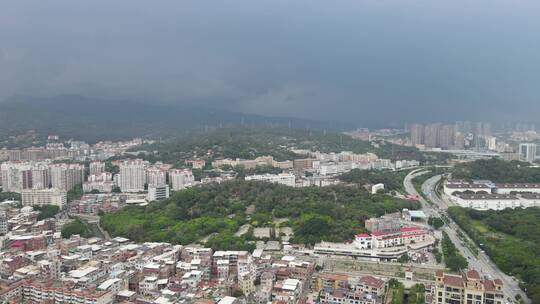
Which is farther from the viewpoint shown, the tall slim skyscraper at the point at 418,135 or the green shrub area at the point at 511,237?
the tall slim skyscraper at the point at 418,135

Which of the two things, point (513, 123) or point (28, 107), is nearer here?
point (28, 107)

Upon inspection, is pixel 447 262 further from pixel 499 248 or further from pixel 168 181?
pixel 168 181

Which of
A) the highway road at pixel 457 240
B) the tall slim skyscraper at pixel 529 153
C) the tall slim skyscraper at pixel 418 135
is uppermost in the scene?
the tall slim skyscraper at pixel 418 135

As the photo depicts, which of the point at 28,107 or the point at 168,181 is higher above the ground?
the point at 28,107

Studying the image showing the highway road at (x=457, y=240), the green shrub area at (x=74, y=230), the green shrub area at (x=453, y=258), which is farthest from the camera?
the green shrub area at (x=74, y=230)

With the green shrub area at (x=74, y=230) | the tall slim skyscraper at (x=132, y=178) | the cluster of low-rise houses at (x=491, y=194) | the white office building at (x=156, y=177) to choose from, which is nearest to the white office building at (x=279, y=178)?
the white office building at (x=156, y=177)

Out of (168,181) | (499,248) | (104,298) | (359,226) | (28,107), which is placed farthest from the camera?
(28,107)

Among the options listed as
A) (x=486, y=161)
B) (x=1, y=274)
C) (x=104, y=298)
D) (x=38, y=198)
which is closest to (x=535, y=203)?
(x=486, y=161)

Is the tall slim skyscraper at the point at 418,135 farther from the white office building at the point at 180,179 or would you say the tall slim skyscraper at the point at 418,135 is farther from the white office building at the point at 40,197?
the white office building at the point at 40,197
